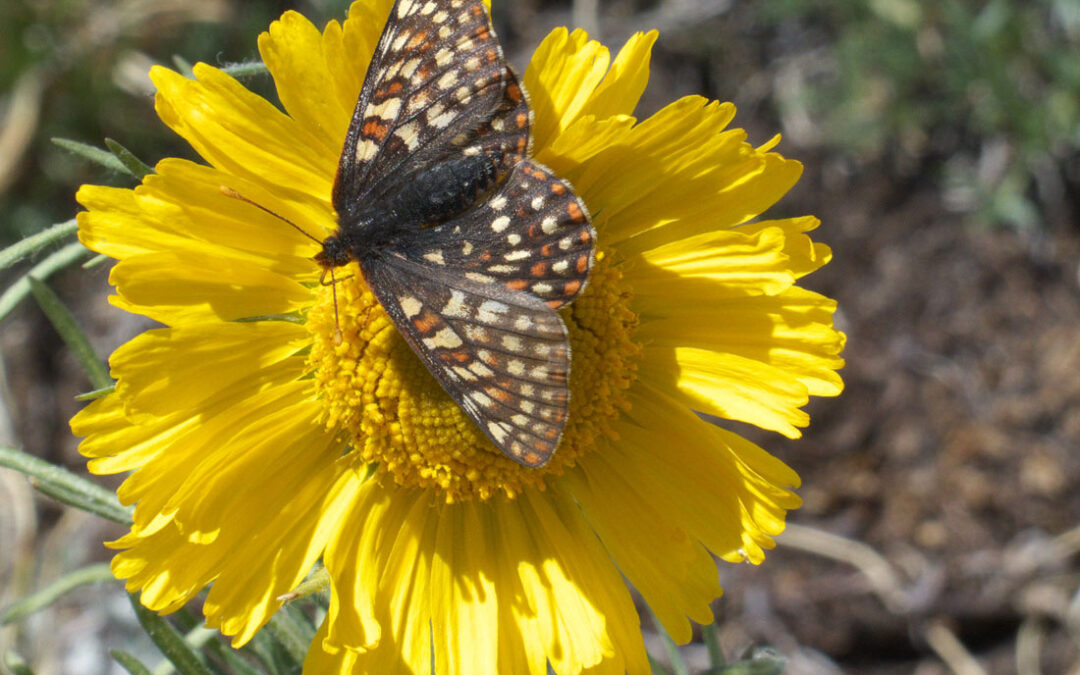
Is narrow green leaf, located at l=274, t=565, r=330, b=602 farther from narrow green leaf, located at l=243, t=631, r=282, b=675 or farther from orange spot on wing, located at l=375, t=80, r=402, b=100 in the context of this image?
orange spot on wing, located at l=375, t=80, r=402, b=100

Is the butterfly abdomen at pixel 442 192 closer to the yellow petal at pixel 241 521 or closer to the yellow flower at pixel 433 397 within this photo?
the yellow flower at pixel 433 397

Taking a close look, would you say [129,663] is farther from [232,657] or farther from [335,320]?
[335,320]

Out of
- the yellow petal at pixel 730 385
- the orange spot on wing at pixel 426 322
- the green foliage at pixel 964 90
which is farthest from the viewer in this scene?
the green foliage at pixel 964 90

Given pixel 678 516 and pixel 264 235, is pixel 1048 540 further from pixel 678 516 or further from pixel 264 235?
pixel 264 235

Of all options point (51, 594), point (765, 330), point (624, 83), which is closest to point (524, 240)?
point (624, 83)

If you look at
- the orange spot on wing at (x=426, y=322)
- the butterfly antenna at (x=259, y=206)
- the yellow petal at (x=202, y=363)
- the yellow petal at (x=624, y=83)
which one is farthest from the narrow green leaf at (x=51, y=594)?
the yellow petal at (x=624, y=83)

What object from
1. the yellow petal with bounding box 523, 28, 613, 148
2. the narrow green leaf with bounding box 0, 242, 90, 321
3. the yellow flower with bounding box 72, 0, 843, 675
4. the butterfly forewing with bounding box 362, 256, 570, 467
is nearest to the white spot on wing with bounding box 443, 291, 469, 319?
the butterfly forewing with bounding box 362, 256, 570, 467
